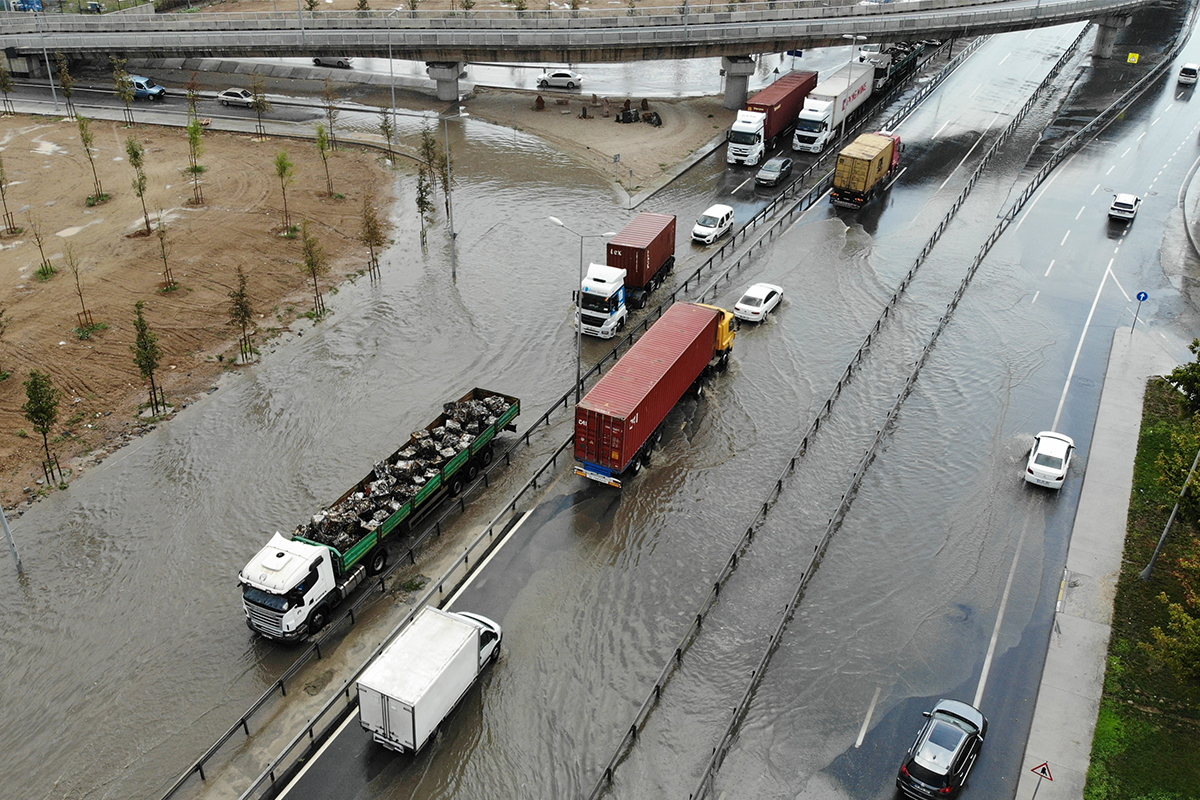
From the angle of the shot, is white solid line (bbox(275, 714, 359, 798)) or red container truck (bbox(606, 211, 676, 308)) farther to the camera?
red container truck (bbox(606, 211, 676, 308))

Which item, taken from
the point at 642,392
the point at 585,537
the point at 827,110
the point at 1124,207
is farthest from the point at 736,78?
the point at 585,537

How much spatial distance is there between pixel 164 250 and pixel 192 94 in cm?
3095

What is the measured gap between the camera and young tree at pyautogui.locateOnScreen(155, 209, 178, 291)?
166ft

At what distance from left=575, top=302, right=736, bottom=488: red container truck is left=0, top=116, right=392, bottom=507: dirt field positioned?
62.7ft

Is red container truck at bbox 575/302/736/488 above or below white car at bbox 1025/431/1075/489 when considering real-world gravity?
above

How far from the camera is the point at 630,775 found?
25219 mm

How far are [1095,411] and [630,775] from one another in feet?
92.6

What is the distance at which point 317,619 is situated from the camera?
2944cm

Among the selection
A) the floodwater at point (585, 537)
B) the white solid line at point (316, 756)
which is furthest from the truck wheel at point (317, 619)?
the white solid line at point (316, 756)

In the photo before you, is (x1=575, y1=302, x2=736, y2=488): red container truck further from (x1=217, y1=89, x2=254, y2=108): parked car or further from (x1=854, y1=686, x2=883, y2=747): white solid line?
(x1=217, y1=89, x2=254, y2=108): parked car

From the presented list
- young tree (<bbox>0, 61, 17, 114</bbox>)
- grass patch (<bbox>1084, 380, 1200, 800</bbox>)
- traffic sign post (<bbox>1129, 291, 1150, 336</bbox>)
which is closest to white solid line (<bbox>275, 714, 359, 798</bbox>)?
grass patch (<bbox>1084, 380, 1200, 800</bbox>)

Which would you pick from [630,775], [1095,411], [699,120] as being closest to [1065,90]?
[699,120]

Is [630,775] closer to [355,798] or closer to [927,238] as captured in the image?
[355,798]

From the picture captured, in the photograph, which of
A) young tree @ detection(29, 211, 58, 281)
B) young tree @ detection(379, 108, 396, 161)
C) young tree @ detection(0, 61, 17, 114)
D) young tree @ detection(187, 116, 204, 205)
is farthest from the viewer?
young tree @ detection(0, 61, 17, 114)
